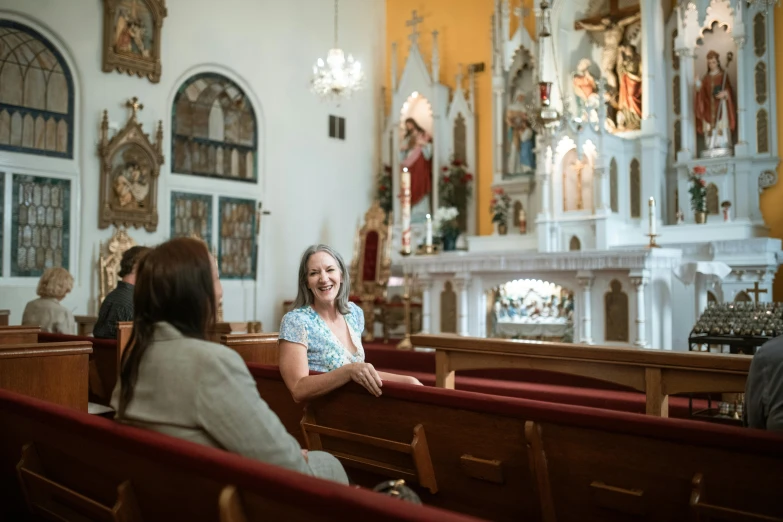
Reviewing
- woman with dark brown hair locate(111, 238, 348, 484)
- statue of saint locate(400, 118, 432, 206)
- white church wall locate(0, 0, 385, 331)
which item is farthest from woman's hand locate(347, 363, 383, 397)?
statue of saint locate(400, 118, 432, 206)

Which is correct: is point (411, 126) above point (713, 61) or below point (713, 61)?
below

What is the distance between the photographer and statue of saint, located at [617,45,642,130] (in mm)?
10094

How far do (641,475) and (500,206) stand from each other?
9.11m

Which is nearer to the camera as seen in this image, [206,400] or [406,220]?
[206,400]

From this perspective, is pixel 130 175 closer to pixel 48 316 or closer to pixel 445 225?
pixel 48 316

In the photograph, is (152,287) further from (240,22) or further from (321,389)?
(240,22)

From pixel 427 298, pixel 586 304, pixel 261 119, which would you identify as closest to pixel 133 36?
pixel 261 119

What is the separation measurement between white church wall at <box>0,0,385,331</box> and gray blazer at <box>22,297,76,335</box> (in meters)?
3.42

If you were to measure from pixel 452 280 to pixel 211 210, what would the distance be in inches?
173

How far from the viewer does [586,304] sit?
23.1 ft

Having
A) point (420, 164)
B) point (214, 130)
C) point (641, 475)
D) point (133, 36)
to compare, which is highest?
point (133, 36)

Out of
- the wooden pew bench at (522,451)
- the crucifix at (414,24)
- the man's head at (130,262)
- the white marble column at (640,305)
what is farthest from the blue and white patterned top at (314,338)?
the crucifix at (414,24)

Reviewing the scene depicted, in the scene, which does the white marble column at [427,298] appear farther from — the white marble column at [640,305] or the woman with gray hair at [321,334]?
the woman with gray hair at [321,334]

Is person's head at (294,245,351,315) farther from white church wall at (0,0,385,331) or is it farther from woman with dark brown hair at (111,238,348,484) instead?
white church wall at (0,0,385,331)
